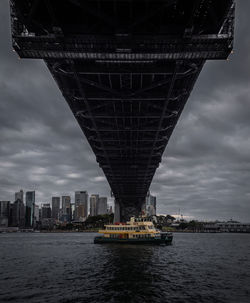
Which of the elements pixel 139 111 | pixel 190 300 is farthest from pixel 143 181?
pixel 190 300

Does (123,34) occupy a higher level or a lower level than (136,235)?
higher

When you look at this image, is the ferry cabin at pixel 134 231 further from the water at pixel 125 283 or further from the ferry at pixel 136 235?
the water at pixel 125 283

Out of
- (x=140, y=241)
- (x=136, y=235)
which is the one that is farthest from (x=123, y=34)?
(x=136, y=235)

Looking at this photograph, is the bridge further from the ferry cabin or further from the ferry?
the ferry cabin

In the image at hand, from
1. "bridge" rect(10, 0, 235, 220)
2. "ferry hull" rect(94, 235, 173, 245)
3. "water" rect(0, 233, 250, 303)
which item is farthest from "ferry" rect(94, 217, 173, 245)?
"bridge" rect(10, 0, 235, 220)

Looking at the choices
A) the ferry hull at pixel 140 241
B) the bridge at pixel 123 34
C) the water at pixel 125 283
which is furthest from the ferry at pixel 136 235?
the bridge at pixel 123 34

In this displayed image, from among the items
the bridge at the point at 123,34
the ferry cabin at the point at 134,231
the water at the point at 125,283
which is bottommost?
the water at the point at 125,283

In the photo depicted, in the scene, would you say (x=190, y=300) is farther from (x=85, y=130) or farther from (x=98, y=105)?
(x=85, y=130)

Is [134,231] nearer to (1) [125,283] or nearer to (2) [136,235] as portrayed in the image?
(2) [136,235]

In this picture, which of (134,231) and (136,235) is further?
(134,231)
